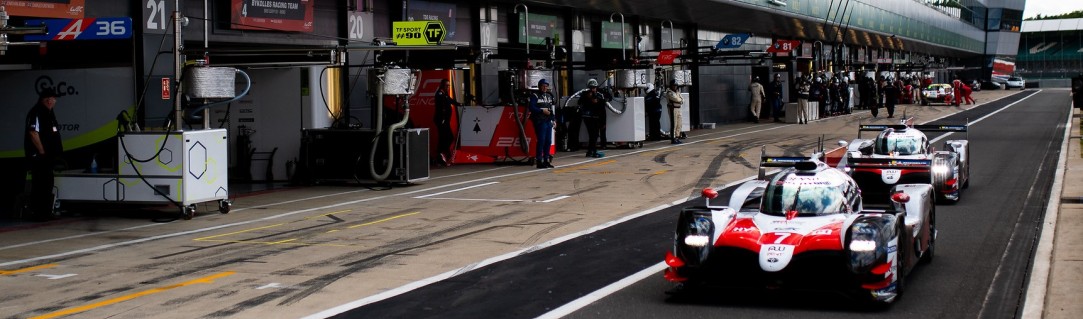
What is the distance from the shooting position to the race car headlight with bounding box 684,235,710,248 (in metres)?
9.34

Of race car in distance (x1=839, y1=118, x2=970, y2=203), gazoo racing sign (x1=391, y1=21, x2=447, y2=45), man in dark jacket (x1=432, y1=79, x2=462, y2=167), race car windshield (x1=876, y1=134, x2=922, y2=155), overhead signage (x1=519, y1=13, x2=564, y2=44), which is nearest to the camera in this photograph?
race car in distance (x1=839, y1=118, x2=970, y2=203)

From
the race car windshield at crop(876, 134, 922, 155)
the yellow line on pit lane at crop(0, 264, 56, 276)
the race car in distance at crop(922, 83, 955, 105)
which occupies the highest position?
the race car in distance at crop(922, 83, 955, 105)

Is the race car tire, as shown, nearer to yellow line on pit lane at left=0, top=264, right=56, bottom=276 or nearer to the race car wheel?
the race car wheel

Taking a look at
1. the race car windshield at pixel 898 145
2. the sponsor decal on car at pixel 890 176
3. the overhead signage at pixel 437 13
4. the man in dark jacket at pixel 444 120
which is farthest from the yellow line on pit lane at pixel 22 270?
the overhead signage at pixel 437 13

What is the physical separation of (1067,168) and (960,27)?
97325mm

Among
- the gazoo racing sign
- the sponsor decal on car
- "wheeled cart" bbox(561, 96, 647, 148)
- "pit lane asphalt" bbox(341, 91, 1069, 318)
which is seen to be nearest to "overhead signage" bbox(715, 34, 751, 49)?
"wheeled cart" bbox(561, 96, 647, 148)

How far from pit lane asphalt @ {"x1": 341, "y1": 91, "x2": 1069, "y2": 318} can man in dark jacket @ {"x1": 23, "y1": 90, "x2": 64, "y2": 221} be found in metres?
7.05

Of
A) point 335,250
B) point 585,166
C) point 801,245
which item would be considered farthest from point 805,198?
point 585,166

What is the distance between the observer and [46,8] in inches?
675

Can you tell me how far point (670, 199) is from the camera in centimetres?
1766

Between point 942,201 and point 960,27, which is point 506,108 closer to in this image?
point 942,201

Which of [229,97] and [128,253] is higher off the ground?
[229,97]

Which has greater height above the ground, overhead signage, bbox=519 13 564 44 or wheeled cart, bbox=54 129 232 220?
overhead signage, bbox=519 13 564 44

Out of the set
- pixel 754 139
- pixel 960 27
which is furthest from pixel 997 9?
pixel 754 139
